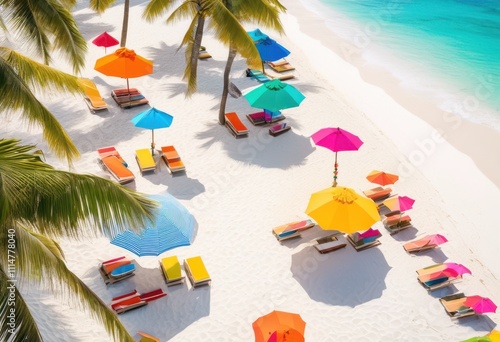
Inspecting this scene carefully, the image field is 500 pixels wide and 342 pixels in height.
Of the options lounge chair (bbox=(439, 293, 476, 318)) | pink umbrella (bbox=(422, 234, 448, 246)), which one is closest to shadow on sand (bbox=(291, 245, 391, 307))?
pink umbrella (bbox=(422, 234, 448, 246))

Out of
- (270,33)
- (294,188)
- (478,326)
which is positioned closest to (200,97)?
(294,188)

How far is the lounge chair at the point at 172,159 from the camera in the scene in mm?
17453

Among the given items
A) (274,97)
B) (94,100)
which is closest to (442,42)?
(274,97)

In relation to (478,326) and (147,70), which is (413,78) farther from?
(478,326)

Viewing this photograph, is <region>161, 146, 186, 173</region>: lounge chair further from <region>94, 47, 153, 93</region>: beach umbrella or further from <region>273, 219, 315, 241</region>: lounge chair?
<region>273, 219, 315, 241</region>: lounge chair

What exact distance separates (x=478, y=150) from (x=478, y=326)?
9376mm

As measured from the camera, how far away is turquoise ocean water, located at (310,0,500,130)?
25.7 metres

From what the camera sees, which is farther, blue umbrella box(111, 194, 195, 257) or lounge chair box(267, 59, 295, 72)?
lounge chair box(267, 59, 295, 72)

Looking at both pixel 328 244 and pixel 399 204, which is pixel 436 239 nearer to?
pixel 399 204

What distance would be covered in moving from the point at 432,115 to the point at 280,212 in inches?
400

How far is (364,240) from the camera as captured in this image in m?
15.3

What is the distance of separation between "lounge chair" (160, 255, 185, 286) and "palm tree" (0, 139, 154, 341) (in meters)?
5.86

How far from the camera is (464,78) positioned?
89.9ft

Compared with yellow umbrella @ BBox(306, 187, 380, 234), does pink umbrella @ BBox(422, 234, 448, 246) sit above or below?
below
